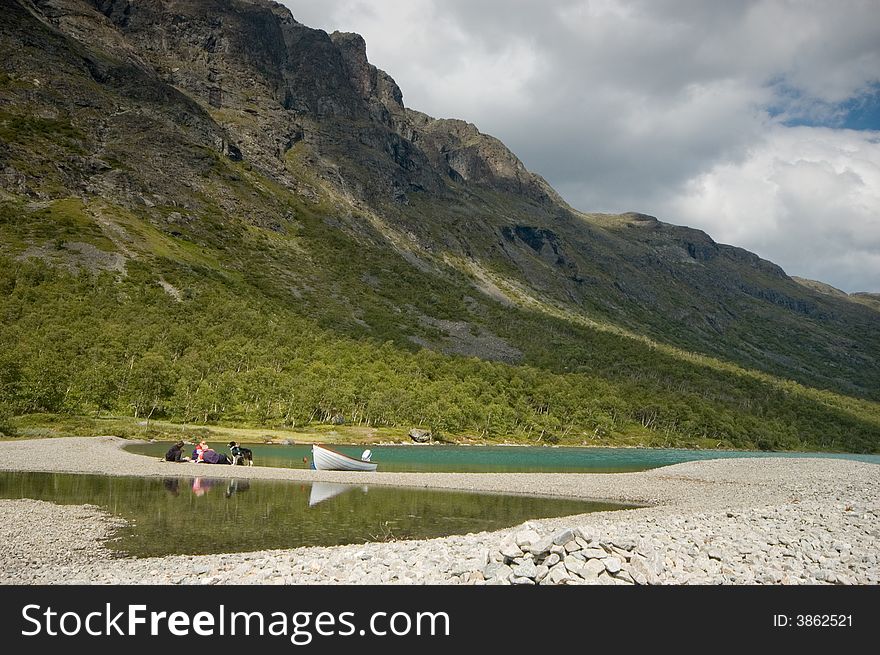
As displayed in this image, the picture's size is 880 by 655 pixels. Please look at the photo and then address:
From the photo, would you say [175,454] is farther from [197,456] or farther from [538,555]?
[538,555]

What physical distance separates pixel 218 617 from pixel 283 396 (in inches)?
4965

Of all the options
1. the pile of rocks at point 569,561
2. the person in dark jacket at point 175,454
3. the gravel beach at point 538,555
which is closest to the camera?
the pile of rocks at point 569,561

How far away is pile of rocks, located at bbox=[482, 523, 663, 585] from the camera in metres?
15.7

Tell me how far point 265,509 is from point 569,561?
22665 mm

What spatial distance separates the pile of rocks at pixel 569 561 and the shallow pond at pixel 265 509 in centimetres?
1113

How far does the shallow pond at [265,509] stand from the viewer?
26.1 m

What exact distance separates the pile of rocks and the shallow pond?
36.5ft

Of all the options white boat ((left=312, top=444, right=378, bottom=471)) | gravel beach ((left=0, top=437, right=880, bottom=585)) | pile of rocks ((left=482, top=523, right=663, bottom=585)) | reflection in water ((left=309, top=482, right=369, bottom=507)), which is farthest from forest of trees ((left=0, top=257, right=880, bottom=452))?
pile of rocks ((left=482, top=523, right=663, bottom=585))

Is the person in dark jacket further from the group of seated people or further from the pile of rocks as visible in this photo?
the pile of rocks

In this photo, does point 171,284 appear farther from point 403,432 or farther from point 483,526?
point 483,526

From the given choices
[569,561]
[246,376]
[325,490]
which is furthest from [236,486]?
[246,376]

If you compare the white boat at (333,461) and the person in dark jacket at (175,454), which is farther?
the white boat at (333,461)

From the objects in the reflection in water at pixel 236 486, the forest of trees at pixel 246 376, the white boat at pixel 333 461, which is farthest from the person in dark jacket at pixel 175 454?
the forest of trees at pixel 246 376

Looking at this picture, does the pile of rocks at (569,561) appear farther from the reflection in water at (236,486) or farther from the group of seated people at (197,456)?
the group of seated people at (197,456)
